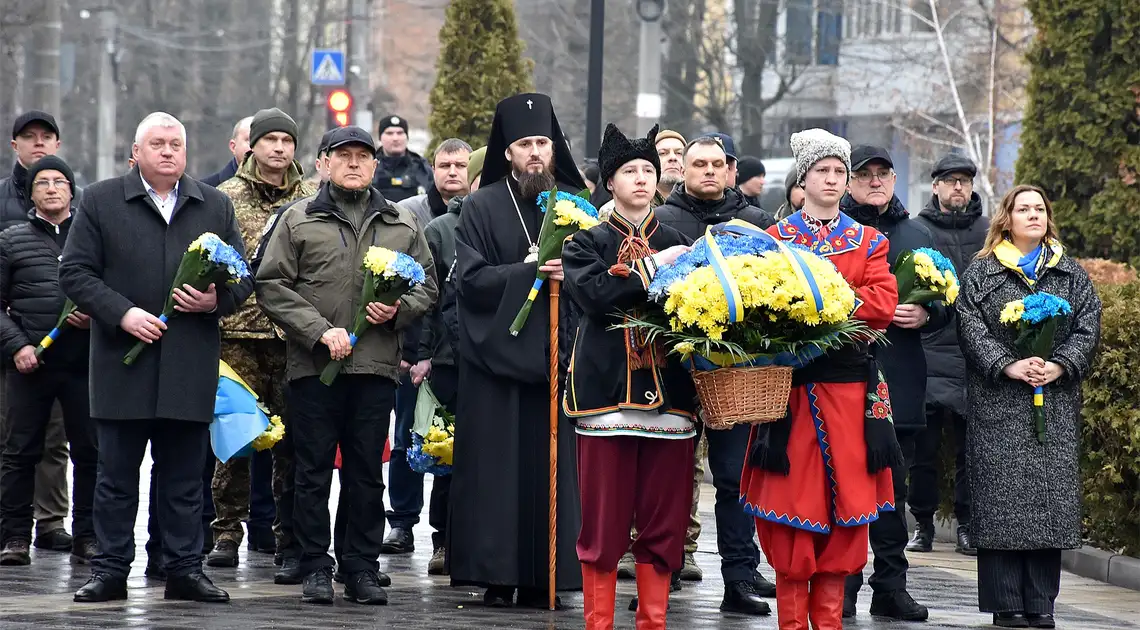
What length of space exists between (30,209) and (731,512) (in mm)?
4657

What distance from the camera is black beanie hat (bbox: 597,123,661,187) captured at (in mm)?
7664

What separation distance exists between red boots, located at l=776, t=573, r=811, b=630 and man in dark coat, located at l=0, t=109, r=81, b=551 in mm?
5049

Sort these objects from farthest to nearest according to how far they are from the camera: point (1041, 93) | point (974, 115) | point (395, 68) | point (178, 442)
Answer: point (395, 68), point (974, 115), point (1041, 93), point (178, 442)

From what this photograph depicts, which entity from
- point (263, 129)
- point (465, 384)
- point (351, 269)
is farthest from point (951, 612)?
point (263, 129)

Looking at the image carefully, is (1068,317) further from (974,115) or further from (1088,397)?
(974,115)

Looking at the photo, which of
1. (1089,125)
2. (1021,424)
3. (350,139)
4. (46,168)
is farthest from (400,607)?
(1089,125)

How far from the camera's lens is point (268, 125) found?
1009cm

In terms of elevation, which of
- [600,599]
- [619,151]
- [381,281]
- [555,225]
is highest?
[619,151]

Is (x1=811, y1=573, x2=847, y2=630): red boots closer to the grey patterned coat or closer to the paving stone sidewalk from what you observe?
the paving stone sidewalk

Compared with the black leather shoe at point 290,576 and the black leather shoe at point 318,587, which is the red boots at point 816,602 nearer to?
the black leather shoe at point 318,587

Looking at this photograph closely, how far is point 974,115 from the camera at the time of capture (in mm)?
32250

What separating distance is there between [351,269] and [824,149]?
8.57ft

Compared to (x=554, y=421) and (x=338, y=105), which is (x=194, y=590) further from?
(x=338, y=105)

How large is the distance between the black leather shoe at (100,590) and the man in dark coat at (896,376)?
358 centimetres
